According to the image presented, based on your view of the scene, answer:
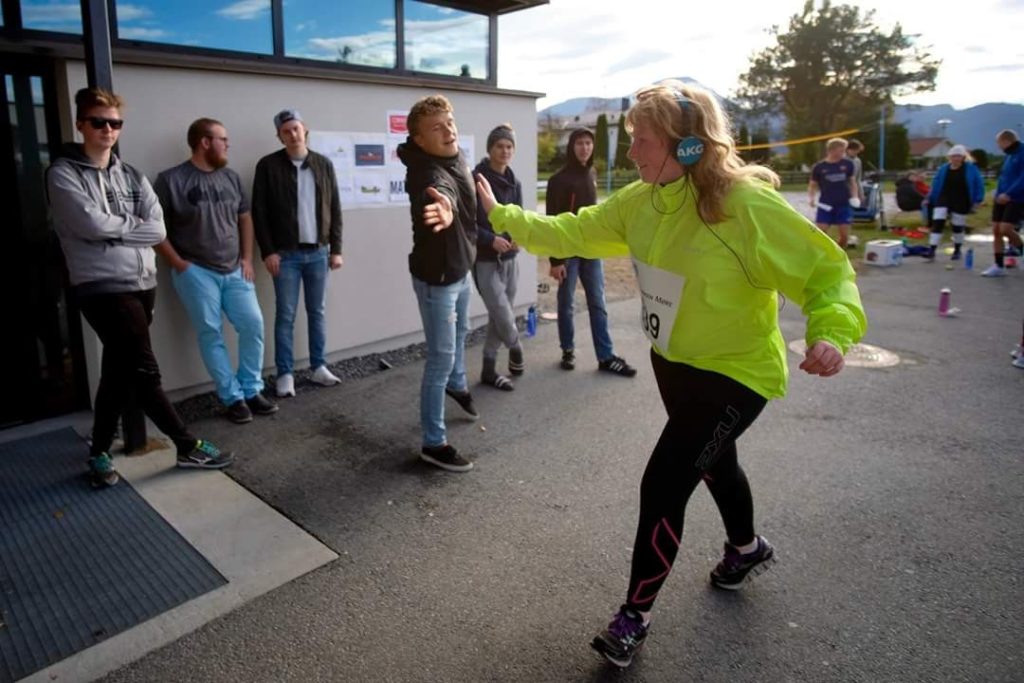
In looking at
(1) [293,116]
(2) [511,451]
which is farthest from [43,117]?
(2) [511,451]

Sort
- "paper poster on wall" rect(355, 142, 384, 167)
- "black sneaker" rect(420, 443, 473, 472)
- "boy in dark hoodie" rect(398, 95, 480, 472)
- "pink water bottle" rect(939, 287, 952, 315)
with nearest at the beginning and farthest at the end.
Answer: "boy in dark hoodie" rect(398, 95, 480, 472), "black sneaker" rect(420, 443, 473, 472), "paper poster on wall" rect(355, 142, 384, 167), "pink water bottle" rect(939, 287, 952, 315)

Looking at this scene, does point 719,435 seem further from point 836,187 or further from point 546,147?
point 546,147

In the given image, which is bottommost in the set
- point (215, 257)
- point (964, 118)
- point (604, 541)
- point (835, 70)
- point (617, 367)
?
point (604, 541)

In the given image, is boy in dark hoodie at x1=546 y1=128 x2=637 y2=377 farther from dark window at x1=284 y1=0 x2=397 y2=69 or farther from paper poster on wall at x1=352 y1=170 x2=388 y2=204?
dark window at x1=284 y1=0 x2=397 y2=69

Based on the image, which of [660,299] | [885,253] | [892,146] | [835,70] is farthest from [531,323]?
[835,70]

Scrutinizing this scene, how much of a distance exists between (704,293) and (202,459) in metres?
3.29

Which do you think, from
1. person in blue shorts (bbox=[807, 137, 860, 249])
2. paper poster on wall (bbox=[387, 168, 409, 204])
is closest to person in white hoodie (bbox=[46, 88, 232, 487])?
paper poster on wall (bbox=[387, 168, 409, 204])

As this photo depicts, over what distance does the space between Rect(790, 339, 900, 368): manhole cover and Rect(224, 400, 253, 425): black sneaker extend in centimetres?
499

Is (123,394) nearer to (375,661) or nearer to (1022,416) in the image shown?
(375,661)

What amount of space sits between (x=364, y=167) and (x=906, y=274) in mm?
9062

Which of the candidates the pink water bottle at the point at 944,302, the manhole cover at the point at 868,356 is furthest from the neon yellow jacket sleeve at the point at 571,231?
the pink water bottle at the point at 944,302

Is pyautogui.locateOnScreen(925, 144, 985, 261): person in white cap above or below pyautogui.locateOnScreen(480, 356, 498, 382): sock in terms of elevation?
above

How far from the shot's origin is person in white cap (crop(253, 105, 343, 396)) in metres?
5.47

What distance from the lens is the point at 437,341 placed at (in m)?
4.26
